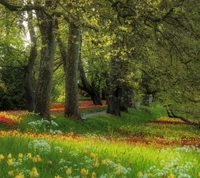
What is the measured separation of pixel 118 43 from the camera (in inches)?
664

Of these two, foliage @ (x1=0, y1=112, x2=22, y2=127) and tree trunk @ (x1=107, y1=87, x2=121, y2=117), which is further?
tree trunk @ (x1=107, y1=87, x2=121, y2=117)

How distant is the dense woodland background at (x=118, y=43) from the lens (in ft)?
41.3

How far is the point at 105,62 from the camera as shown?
34062mm

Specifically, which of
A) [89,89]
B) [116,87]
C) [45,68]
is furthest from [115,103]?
[45,68]

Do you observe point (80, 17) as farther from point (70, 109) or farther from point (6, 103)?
point (6, 103)

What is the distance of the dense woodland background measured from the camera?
1258cm

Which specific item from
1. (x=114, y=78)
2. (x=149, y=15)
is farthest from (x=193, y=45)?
(x=114, y=78)

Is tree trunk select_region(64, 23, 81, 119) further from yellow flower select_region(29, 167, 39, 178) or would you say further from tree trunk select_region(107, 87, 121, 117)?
yellow flower select_region(29, 167, 39, 178)

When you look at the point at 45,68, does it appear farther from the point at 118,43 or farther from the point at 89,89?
the point at 89,89

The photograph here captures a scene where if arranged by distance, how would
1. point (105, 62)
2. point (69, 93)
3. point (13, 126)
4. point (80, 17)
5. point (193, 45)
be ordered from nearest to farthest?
point (80, 17)
point (13, 126)
point (193, 45)
point (69, 93)
point (105, 62)

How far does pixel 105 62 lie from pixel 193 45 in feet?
61.9

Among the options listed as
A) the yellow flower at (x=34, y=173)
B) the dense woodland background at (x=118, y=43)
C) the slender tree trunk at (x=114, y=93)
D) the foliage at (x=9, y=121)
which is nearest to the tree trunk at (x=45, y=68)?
the dense woodland background at (x=118, y=43)

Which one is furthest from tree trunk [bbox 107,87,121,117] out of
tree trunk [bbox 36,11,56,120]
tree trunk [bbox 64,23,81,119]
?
tree trunk [bbox 36,11,56,120]

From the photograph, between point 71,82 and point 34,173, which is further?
point 71,82
